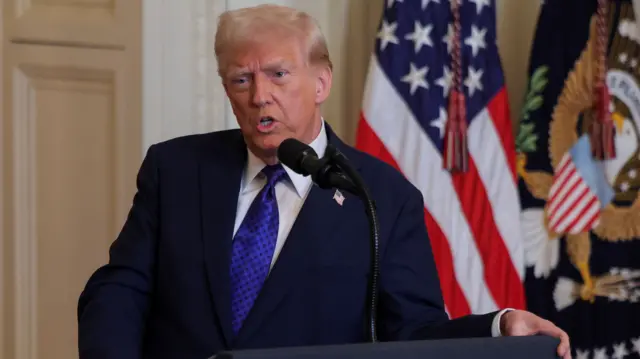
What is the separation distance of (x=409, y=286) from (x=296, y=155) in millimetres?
571

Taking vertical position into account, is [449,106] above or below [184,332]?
above

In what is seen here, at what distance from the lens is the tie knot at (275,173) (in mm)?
2076

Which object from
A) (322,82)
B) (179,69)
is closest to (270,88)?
→ (322,82)

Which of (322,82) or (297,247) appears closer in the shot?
(297,247)

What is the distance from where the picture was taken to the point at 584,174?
289cm

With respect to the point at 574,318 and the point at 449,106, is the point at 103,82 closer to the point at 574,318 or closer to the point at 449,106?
the point at 449,106

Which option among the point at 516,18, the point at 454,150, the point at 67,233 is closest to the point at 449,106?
the point at 454,150

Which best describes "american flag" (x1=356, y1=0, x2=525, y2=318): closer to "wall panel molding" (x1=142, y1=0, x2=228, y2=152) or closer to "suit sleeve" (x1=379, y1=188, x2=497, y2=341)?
"wall panel molding" (x1=142, y1=0, x2=228, y2=152)

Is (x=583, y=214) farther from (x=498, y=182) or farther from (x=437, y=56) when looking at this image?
(x=437, y=56)

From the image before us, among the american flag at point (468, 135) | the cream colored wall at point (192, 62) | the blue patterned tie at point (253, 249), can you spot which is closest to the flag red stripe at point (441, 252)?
the american flag at point (468, 135)

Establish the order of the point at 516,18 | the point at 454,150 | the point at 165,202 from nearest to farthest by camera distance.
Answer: the point at 165,202, the point at 454,150, the point at 516,18

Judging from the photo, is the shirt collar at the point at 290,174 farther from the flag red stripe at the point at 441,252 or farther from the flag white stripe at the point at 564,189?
the flag white stripe at the point at 564,189

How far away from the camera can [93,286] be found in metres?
2.05

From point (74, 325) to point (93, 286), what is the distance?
118cm
